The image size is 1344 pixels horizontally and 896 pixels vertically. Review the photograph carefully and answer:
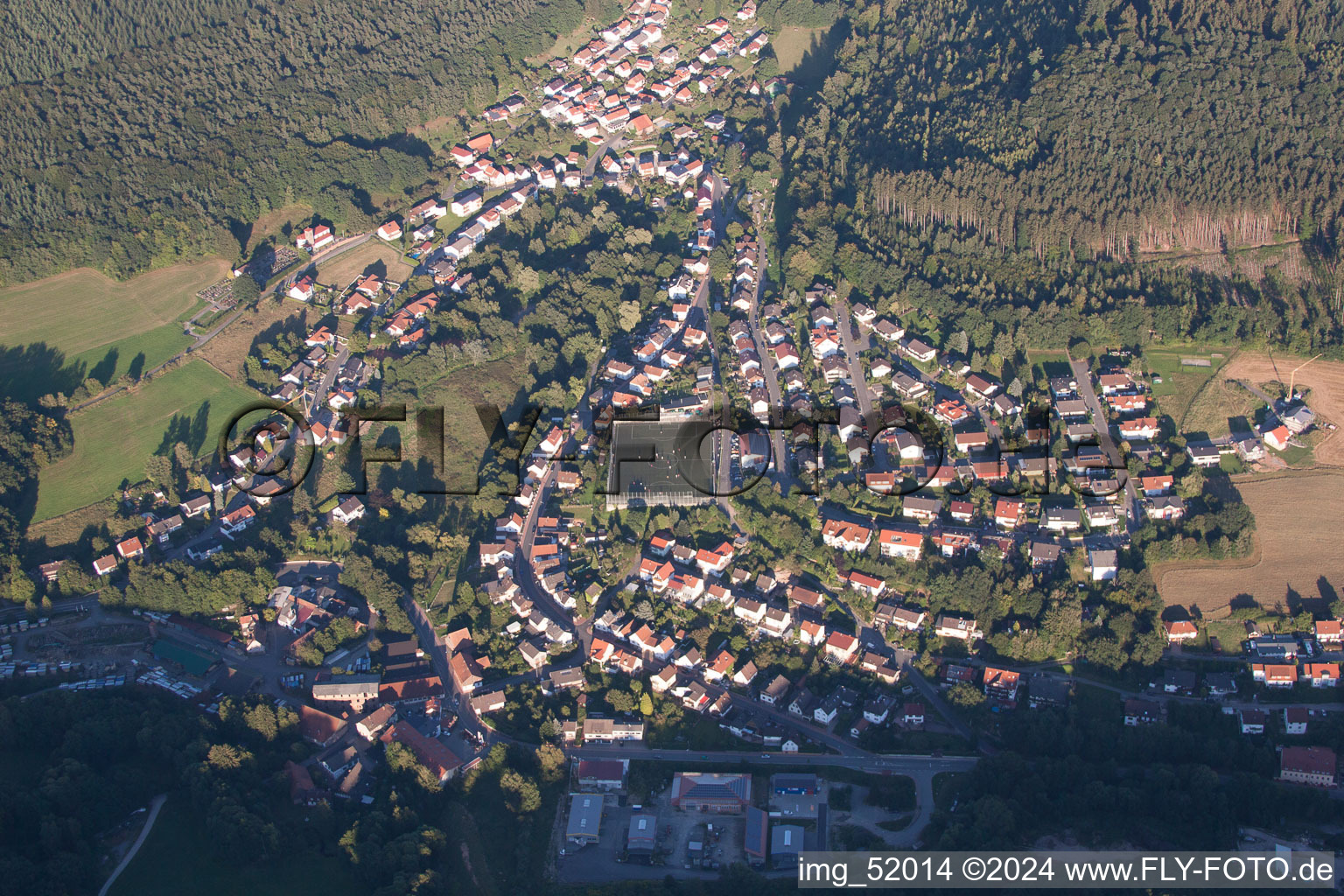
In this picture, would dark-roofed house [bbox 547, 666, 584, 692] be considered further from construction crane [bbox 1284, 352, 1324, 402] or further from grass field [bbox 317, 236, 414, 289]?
construction crane [bbox 1284, 352, 1324, 402]

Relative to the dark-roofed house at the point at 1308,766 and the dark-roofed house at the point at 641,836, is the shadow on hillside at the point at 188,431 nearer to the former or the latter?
the dark-roofed house at the point at 641,836

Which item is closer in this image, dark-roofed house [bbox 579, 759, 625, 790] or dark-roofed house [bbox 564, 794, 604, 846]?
dark-roofed house [bbox 564, 794, 604, 846]

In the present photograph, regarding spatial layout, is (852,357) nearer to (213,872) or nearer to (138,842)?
(213,872)

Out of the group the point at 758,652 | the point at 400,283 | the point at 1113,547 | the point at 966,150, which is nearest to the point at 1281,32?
the point at 966,150

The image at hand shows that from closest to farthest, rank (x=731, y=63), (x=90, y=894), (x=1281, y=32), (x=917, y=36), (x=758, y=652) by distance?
(x=90, y=894), (x=758, y=652), (x=1281, y=32), (x=917, y=36), (x=731, y=63)

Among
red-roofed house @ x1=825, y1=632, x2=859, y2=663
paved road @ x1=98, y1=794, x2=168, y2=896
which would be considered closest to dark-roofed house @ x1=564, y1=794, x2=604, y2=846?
red-roofed house @ x1=825, y1=632, x2=859, y2=663

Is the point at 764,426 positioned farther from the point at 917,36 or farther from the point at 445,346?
the point at 917,36

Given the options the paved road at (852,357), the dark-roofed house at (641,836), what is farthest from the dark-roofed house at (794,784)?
the paved road at (852,357)
